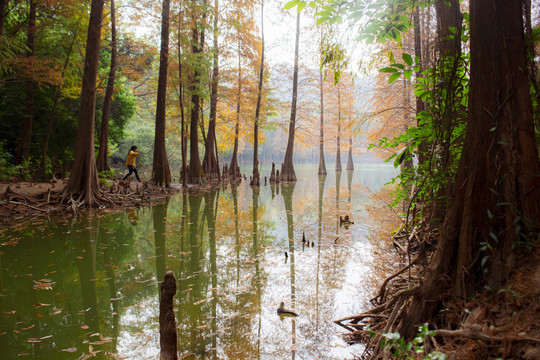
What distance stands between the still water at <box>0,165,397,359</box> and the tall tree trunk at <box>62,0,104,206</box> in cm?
124

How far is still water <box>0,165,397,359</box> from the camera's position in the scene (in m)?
2.66

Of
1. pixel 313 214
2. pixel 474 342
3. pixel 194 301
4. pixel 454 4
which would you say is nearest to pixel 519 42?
pixel 474 342

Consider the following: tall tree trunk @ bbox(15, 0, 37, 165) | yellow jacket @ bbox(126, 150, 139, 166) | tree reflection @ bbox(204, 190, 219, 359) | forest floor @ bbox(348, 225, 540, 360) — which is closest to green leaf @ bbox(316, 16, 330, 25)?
forest floor @ bbox(348, 225, 540, 360)

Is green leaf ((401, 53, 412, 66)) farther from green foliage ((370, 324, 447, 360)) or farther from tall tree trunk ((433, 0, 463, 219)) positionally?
green foliage ((370, 324, 447, 360))

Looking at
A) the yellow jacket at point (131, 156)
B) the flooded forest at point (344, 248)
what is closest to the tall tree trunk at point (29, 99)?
the flooded forest at point (344, 248)

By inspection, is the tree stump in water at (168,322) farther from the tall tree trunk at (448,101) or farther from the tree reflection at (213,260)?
the tall tree trunk at (448,101)

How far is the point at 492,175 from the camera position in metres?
1.97

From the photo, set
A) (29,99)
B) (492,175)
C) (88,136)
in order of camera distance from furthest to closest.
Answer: (29,99)
(88,136)
(492,175)

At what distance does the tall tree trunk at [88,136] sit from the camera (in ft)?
28.2

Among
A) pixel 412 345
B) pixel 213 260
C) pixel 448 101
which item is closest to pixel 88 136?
pixel 213 260

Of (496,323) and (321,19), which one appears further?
(321,19)

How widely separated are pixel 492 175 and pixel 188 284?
341 centimetres

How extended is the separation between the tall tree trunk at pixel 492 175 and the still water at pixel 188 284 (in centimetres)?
107

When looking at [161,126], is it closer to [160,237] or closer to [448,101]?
[160,237]
